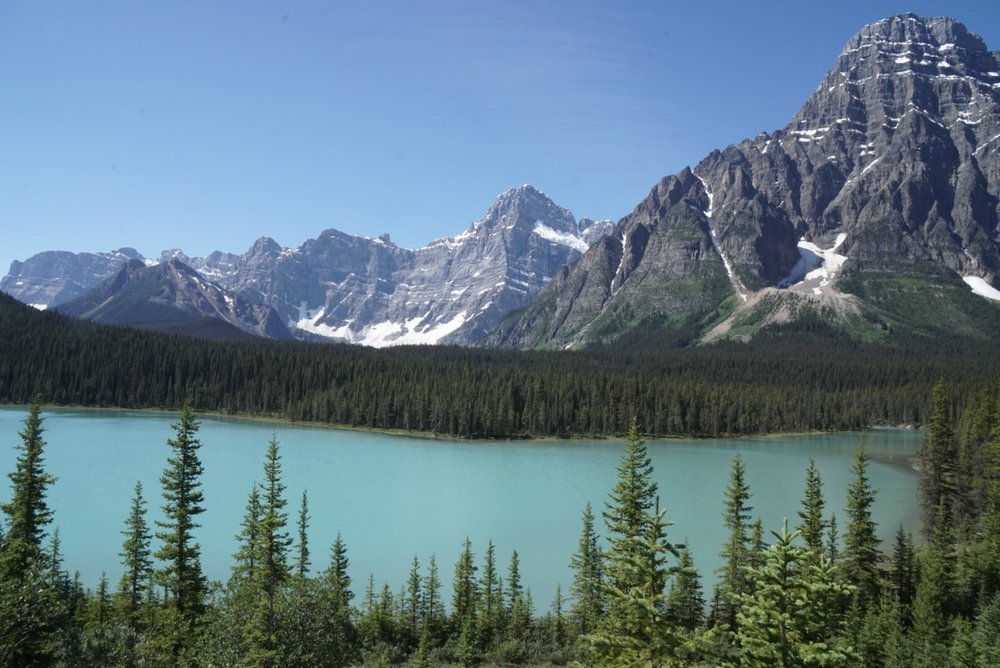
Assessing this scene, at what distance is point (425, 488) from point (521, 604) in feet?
153

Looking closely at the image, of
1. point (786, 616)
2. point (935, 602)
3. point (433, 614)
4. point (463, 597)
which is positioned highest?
point (786, 616)

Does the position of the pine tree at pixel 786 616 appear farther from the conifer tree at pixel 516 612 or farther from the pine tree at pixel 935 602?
the conifer tree at pixel 516 612

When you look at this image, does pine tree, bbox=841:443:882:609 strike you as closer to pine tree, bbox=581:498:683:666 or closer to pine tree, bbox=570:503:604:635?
pine tree, bbox=570:503:604:635

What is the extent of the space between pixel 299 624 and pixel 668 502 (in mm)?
59582

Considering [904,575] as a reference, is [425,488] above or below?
below

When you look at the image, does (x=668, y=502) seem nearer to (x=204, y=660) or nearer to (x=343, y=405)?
(x=204, y=660)

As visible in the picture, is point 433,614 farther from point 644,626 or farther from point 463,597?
point 644,626

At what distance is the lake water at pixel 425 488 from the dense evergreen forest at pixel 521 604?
17.4 feet

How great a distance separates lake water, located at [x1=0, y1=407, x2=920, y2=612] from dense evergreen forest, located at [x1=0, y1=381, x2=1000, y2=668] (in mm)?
5296

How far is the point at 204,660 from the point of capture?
22641 mm

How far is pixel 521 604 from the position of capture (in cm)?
4153

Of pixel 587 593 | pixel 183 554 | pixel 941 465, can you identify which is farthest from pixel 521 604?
pixel 941 465

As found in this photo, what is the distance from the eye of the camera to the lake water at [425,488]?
56812 millimetres

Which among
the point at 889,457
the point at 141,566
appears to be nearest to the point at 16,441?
the point at 141,566
